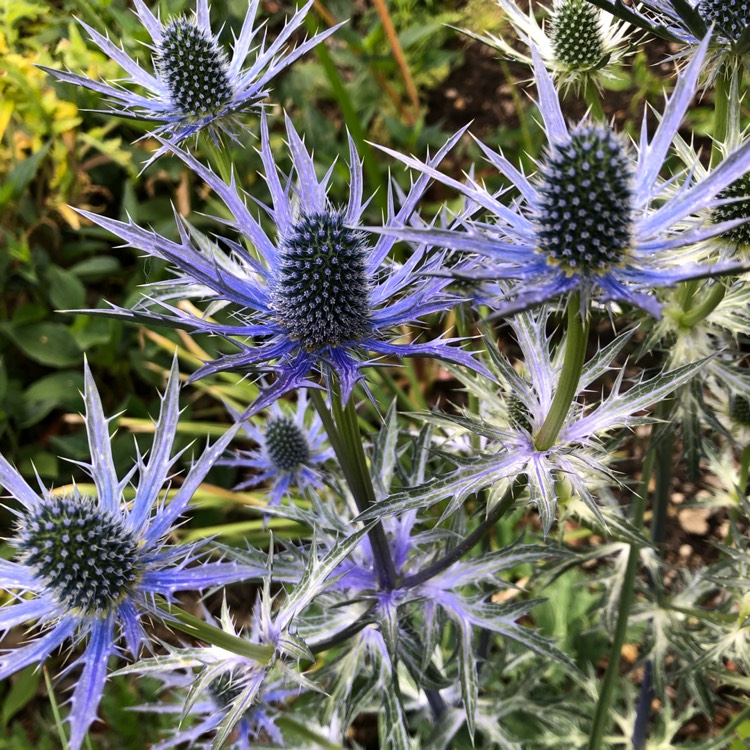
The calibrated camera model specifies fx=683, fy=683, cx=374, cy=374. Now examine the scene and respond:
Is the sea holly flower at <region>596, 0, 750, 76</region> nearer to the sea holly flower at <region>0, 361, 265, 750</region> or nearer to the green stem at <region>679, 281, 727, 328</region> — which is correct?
the green stem at <region>679, 281, 727, 328</region>

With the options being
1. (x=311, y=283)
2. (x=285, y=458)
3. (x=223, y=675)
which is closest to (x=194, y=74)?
(x=311, y=283)

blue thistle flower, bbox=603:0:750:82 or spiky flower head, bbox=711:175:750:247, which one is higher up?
blue thistle flower, bbox=603:0:750:82

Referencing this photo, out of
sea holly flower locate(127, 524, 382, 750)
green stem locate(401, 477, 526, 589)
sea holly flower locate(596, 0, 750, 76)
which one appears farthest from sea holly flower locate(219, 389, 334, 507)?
sea holly flower locate(596, 0, 750, 76)

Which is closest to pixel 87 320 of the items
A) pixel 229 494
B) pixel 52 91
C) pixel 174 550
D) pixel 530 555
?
pixel 229 494

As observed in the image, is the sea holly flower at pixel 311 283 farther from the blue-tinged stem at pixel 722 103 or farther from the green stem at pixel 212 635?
the blue-tinged stem at pixel 722 103

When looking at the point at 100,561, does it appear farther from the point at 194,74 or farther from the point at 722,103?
the point at 722,103
